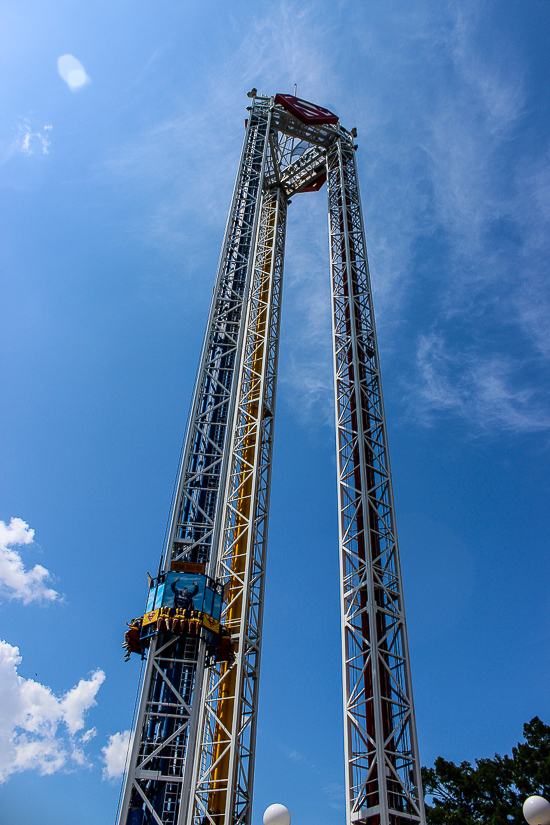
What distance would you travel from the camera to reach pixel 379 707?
22719 mm

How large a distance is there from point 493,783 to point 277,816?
28876 mm

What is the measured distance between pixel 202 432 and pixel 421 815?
17.2 m

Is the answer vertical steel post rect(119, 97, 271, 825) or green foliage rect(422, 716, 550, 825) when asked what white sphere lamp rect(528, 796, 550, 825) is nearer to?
vertical steel post rect(119, 97, 271, 825)

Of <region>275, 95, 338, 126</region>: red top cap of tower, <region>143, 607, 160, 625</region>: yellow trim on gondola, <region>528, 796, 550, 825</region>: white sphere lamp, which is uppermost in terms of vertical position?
<region>275, 95, 338, 126</region>: red top cap of tower

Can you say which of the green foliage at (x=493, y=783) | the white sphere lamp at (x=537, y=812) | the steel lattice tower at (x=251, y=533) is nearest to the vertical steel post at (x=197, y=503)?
the steel lattice tower at (x=251, y=533)

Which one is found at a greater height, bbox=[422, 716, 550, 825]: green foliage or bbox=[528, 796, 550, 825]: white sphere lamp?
bbox=[422, 716, 550, 825]: green foliage

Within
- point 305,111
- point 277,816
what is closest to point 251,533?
point 277,816

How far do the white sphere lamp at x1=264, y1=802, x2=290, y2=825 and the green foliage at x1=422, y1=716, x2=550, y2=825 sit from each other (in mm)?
24414

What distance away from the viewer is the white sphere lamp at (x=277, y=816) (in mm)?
14188

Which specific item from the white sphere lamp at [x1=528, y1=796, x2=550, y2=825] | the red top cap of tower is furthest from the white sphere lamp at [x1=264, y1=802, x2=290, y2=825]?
the red top cap of tower

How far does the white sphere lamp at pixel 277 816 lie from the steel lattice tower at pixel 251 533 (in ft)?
17.5

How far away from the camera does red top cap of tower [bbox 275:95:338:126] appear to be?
42.0m

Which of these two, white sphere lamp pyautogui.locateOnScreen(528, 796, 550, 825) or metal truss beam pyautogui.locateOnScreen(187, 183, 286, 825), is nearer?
white sphere lamp pyautogui.locateOnScreen(528, 796, 550, 825)

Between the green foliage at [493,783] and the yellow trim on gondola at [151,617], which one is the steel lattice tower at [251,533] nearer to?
the yellow trim on gondola at [151,617]
